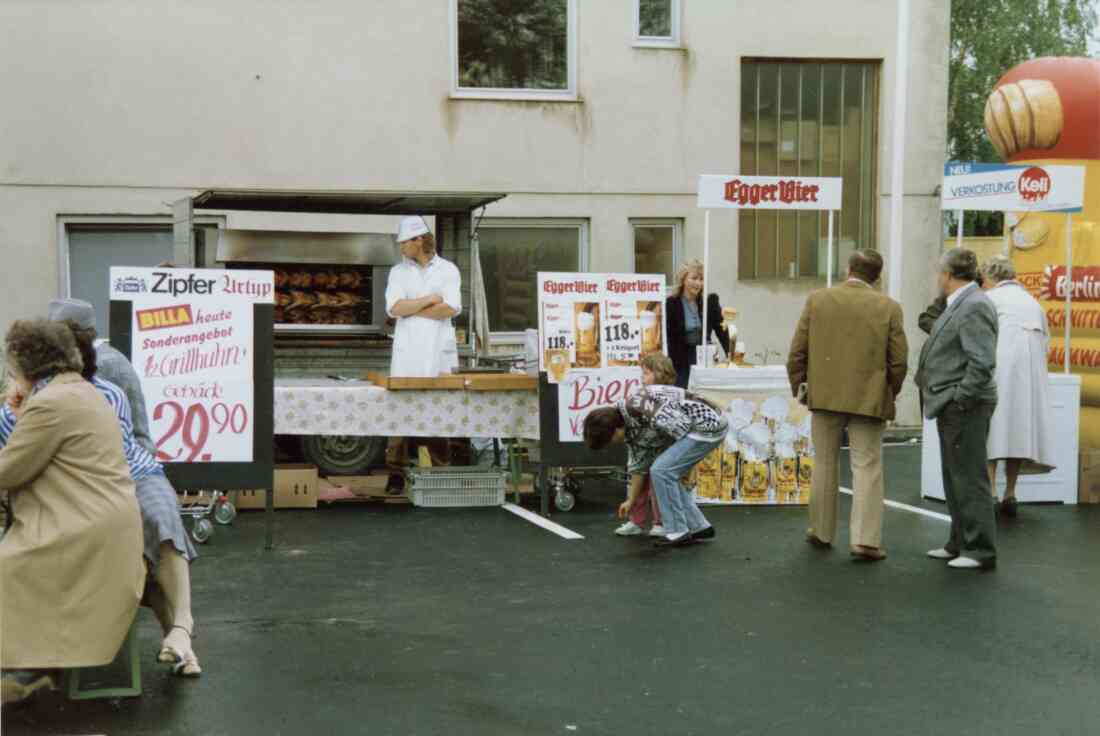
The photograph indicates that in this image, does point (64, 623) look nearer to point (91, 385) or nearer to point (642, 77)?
point (91, 385)

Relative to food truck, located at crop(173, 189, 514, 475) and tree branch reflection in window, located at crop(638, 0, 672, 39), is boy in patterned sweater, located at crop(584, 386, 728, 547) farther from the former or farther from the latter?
tree branch reflection in window, located at crop(638, 0, 672, 39)

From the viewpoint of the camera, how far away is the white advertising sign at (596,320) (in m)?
10.7

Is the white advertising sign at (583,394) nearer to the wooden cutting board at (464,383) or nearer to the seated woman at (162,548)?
the wooden cutting board at (464,383)

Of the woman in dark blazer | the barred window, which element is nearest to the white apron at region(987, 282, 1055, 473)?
the woman in dark blazer

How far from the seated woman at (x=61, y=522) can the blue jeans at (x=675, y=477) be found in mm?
4245

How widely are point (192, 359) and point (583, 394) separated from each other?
3.02 metres

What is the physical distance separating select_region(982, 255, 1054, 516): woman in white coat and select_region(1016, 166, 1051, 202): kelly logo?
606mm

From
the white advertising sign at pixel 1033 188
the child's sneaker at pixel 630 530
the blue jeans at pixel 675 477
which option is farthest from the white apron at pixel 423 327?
the white advertising sign at pixel 1033 188

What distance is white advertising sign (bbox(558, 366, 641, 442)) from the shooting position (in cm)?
1058

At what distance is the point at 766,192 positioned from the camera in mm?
11125

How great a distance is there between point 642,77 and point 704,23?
3.21 feet

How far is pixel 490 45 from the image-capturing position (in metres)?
16.2

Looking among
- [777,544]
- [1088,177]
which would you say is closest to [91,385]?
[777,544]

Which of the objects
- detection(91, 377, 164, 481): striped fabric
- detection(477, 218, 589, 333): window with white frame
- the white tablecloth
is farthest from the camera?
detection(477, 218, 589, 333): window with white frame
